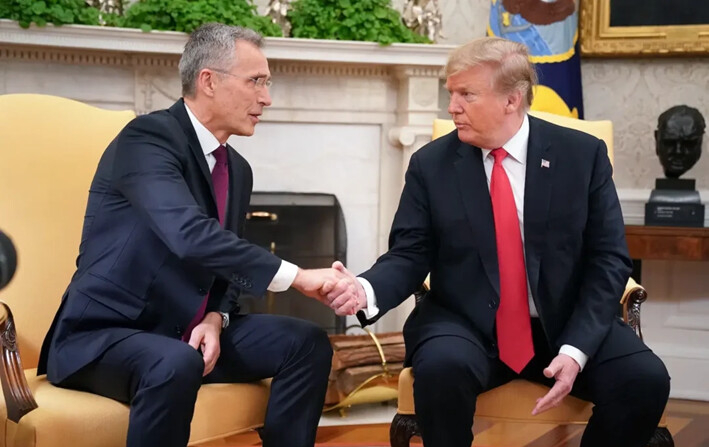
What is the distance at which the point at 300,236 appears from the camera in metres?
4.82

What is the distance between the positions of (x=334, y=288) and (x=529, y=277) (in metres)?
0.53

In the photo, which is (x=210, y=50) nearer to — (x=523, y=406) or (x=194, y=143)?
(x=194, y=143)

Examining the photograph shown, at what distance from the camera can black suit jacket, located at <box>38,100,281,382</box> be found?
233 cm

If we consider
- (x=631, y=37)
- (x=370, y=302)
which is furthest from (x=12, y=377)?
(x=631, y=37)

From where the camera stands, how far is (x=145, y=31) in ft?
13.9

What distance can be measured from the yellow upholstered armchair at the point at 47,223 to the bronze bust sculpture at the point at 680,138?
8.19 feet

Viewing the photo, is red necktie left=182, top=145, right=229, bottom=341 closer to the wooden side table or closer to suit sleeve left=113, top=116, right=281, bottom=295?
suit sleeve left=113, top=116, right=281, bottom=295

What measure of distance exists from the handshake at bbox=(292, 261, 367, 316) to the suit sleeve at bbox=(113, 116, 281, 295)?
0.11 m

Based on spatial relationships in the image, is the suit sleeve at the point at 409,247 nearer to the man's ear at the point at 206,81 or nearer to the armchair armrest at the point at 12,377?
the man's ear at the point at 206,81

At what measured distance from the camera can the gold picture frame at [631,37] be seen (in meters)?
4.68

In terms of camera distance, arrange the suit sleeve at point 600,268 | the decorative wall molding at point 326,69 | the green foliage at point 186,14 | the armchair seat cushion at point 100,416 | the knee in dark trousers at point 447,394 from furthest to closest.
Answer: the decorative wall molding at point 326,69, the green foliage at point 186,14, the suit sleeve at point 600,268, the knee in dark trousers at point 447,394, the armchair seat cushion at point 100,416

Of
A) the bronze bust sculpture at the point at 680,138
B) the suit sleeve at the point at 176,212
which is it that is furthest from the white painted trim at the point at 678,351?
the suit sleeve at the point at 176,212

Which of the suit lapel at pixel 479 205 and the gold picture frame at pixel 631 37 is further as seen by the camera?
the gold picture frame at pixel 631 37

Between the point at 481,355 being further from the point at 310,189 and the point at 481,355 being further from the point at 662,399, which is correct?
the point at 310,189
